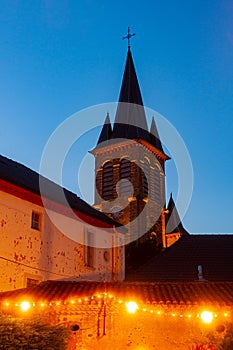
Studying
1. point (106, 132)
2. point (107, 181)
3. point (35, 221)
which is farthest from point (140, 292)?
point (106, 132)

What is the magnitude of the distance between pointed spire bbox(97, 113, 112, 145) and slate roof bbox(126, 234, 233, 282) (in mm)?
23682

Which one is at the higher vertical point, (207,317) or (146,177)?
(146,177)

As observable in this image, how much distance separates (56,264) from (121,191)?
28.1 meters

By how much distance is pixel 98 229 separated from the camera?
2306 cm

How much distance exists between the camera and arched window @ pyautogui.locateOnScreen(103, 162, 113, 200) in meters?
48.1

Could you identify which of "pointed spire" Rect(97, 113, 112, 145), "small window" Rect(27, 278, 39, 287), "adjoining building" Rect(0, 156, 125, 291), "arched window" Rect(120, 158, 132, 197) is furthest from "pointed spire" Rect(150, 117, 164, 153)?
"small window" Rect(27, 278, 39, 287)

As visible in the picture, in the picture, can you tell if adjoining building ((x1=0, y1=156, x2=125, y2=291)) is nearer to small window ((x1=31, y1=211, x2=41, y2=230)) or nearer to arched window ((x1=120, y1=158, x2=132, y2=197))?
small window ((x1=31, y1=211, x2=41, y2=230))

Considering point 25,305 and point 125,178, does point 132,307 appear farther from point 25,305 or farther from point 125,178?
point 125,178

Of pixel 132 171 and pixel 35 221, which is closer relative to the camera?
pixel 35 221

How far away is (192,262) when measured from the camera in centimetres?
2683

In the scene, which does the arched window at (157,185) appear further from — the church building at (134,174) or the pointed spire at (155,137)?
the pointed spire at (155,137)

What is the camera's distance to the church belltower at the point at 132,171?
4591 centimetres

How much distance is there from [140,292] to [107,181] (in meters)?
34.9

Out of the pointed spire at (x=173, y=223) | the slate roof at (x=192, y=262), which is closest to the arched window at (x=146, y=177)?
the pointed spire at (x=173, y=223)
